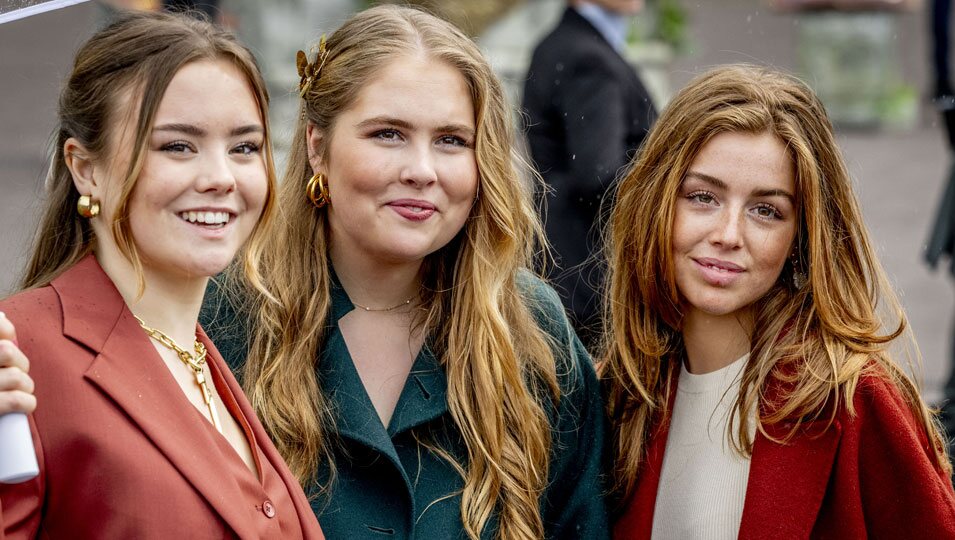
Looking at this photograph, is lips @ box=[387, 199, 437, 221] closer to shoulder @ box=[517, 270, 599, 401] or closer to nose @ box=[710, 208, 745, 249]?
shoulder @ box=[517, 270, 599, 401]

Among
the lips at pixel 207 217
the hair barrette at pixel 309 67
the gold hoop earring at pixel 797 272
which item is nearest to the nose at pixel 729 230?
the gold hoop earring at pixel 797 272

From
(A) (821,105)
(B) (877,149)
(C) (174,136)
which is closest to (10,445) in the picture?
(C) (174,136)

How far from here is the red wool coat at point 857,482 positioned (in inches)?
108

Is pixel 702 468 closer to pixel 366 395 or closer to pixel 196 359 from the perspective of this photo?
pixel 366 395

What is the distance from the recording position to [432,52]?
3.06 meters

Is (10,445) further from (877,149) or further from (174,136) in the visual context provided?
(877,149)

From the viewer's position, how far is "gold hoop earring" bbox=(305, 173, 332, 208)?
3.12 m

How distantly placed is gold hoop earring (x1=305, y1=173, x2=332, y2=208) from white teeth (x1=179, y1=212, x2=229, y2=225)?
805 mm

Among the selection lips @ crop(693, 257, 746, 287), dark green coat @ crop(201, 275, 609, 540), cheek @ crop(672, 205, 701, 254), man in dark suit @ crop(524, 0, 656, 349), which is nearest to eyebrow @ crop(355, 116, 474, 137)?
dark green coat @ crop(201, 275, 609, 540)

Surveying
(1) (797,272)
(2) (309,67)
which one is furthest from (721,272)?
(2) (309,67)

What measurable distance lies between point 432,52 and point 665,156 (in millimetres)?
598

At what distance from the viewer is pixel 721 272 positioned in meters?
2.97

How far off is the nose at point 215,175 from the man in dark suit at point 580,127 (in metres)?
2.57

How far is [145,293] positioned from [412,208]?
789mm
